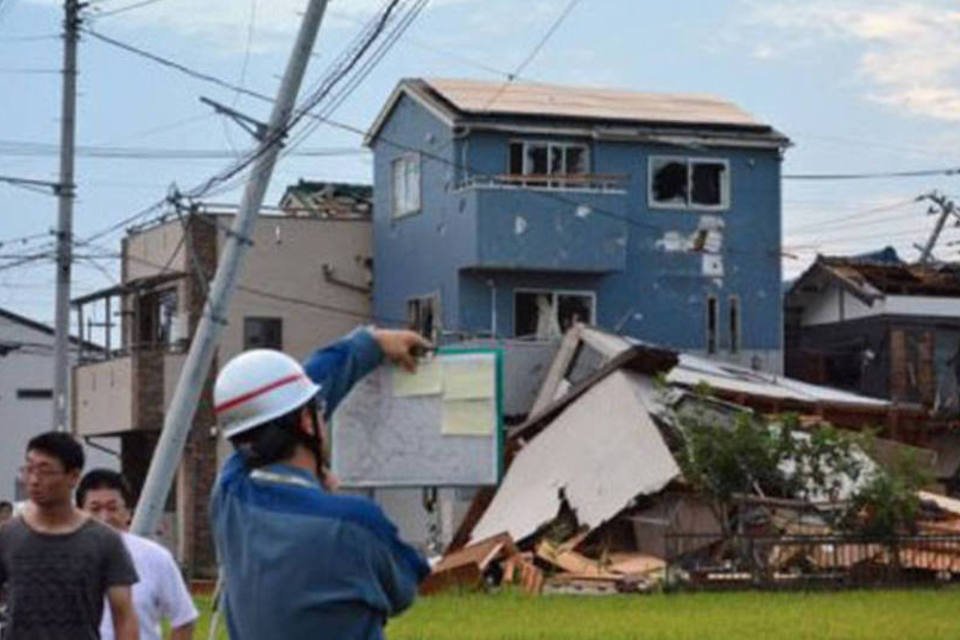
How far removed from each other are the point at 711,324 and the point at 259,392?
47377 millimetres

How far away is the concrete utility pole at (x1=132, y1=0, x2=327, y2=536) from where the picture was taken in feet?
64.2

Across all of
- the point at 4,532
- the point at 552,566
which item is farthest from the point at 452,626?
the point at 4,532

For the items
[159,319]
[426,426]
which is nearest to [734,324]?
[159,319]

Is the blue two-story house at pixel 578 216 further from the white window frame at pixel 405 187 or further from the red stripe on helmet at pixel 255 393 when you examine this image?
the red stripe on helmet at pixel 255 393

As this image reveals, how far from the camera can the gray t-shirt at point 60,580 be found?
914 cm

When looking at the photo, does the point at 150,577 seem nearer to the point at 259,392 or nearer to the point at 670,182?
the point at 259,392

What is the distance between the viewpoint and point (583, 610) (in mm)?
30062

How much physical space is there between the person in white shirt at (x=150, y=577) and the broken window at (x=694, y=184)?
41613mm

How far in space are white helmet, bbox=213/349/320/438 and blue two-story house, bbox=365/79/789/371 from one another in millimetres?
43007

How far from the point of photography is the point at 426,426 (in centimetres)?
932

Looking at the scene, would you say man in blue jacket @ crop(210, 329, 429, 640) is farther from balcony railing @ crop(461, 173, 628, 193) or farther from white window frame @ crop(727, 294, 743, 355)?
white window frame @ crop(727, 294, 743, 355)

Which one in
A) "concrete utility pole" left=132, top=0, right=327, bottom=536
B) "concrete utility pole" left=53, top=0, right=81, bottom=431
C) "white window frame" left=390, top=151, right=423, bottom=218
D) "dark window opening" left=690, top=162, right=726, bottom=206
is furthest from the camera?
"white window frame" left=390, top=151, right=423, bottom=218

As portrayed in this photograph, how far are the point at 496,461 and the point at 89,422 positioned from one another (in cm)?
4379

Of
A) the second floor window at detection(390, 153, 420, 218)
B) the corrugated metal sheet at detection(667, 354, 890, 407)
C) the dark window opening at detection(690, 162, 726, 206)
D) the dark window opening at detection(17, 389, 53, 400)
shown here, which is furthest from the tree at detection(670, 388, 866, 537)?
the dark window opening at detection(17, 389, 53, 400)
